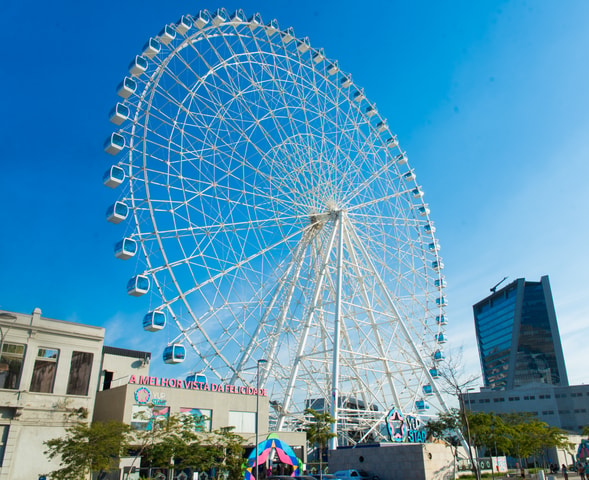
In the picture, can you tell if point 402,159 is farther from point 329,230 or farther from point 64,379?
point 64,379

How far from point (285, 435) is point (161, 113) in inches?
906

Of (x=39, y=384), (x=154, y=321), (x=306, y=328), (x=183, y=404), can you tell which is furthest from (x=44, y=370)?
(x=306, y=328)

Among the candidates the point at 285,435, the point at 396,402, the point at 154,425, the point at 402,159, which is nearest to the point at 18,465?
the point at 154,425

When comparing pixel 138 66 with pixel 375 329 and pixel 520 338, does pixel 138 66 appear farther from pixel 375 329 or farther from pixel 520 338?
pixel 520 338

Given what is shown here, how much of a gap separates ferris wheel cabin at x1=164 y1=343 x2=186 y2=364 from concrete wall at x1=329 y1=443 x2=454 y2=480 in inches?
489

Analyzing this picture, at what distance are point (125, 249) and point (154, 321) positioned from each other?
14.8 feet

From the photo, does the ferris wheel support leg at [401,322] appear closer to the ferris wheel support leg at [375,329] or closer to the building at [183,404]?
the ferris wheel support leg at [375,329]

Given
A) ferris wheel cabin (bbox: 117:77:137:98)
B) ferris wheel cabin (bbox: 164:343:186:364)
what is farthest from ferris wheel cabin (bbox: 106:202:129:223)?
ferris wheel cabin (bbox: 164:343:186:364)

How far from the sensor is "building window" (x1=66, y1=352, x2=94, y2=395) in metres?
28.2

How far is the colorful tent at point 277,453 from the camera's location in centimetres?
3138

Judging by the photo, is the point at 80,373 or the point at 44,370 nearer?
the point at 44,370

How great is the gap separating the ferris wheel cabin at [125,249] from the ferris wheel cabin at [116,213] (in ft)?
4.26

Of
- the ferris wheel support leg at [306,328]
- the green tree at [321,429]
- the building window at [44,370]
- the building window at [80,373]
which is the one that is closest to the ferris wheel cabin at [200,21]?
the ferris wheel support leg at [306,328]

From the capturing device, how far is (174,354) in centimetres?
3030
